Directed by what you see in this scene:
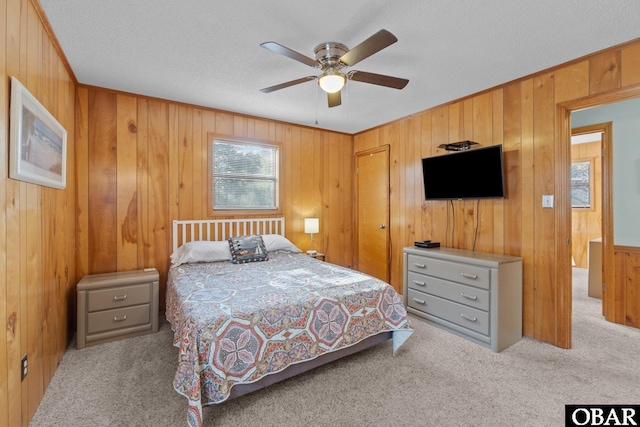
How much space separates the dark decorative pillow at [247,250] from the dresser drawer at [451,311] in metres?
1.87

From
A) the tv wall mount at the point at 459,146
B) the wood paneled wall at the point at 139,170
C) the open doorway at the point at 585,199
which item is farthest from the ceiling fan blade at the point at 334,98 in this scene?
the open doorway at the point at 585,199

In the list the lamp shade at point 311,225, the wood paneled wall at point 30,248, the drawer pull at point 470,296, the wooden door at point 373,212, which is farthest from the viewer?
the wooden door at point 373,212

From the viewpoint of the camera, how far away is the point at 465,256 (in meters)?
2.98

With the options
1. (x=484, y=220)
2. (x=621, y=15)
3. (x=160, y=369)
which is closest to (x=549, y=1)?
(x=621, y=15)

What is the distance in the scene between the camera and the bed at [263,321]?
5.69 feet

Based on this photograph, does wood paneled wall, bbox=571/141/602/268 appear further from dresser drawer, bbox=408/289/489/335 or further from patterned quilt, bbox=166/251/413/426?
patterned quilt, bbox=166/251/413/426

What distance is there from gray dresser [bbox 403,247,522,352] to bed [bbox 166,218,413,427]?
772mm

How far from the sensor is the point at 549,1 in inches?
73.2

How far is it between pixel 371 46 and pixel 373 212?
10.4 ft

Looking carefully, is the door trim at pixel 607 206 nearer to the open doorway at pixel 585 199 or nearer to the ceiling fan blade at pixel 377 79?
the open doorway at pixel 585 199

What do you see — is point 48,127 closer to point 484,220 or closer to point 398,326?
point 398,326

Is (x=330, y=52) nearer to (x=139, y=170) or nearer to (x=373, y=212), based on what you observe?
(x=139, y=170)

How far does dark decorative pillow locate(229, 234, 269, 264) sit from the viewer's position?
3.46 m

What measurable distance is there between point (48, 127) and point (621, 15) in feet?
13.2
